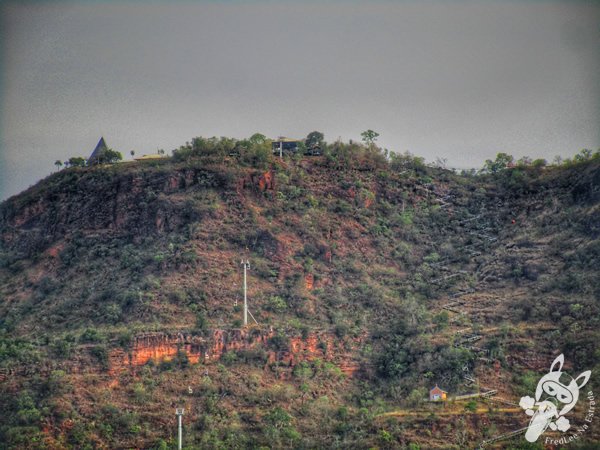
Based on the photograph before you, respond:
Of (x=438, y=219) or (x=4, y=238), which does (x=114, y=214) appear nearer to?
(x=4, y=238)

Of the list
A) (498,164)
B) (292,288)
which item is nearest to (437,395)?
(292,288)

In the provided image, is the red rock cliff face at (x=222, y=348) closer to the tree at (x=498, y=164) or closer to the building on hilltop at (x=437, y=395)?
the building on hilltop at (x=437, y=395)

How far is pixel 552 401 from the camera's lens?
4319 cm

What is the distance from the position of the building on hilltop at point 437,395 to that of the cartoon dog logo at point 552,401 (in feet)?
10.1

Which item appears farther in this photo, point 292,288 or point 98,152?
point 98,152

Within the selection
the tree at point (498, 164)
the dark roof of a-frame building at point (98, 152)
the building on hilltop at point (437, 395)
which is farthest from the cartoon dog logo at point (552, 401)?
the dark roof of a-frame building at point (98, 152)

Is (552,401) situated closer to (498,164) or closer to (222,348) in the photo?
(222,348)

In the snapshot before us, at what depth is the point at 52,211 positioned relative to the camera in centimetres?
5541

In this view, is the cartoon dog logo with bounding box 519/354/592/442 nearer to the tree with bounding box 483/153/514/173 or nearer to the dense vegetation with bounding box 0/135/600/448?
the dense vegetation with bounding box 0/135/600/448

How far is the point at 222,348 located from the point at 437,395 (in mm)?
8971

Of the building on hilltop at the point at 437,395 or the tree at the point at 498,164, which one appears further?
the tree at the point at 498,164

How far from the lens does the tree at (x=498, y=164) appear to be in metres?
61.0

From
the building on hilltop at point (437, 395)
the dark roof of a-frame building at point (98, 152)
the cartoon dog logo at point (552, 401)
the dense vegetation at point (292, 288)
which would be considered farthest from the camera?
the dark roof of a-frame building at point (98, 152)

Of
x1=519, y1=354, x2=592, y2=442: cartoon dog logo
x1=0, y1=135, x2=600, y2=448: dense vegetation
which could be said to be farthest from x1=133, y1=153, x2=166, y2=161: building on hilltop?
x1=519, y1=354, x2=592, y2=442: cartoon dog logo
